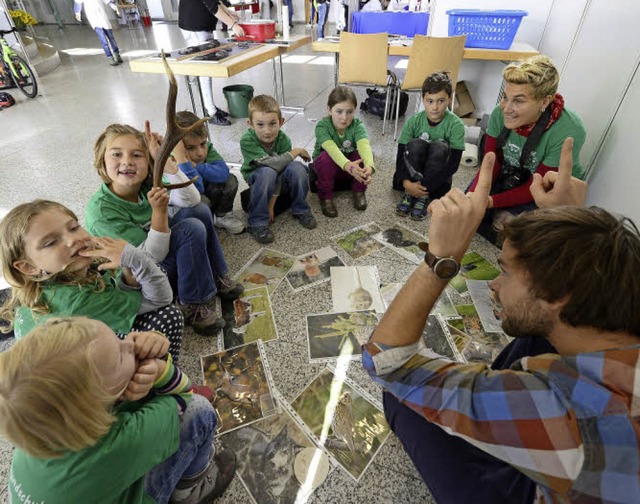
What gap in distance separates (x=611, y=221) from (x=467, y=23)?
3.06m

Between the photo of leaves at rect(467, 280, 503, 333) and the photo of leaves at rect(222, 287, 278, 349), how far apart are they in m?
0.89

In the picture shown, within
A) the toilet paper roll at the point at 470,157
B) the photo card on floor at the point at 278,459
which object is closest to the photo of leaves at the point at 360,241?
the photo card on floor at the point at 278,459

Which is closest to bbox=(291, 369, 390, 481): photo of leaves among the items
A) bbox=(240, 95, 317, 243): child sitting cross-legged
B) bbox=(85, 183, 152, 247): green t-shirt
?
bbox=(85, 183, 152, 247): green t-shirt

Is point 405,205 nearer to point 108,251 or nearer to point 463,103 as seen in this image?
point 108,251

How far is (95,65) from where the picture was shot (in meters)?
6.04

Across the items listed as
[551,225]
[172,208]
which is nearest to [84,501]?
[551,225]

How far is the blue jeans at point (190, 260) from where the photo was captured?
4.60 ft

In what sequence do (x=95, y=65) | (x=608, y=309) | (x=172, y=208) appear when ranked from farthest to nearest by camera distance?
(x=95, y=65), (x=172, y=208), (x=608, y=309)

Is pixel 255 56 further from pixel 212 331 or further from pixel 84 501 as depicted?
pixel 84 501

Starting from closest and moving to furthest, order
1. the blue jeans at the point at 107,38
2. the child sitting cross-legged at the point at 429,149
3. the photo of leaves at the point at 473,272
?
the photo of leaves at the point at 473,272 → the child sitting cross-legged at the point at 429,149 → the blue jeans at the point at 107,38

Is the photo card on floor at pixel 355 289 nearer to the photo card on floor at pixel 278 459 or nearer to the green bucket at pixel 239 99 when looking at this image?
the photo card on floor at pixel 278 459

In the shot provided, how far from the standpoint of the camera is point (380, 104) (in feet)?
12.5

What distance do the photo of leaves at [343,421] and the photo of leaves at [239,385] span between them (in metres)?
0.13

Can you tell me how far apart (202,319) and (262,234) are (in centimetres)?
68
